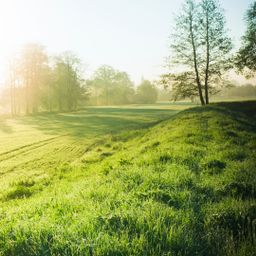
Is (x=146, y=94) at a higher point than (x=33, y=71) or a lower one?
lower

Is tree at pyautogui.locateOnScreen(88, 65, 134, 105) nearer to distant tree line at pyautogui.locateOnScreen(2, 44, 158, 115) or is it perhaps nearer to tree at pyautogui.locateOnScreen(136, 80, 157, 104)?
tree at pyautogui.locateOnScreen(136, 80, 157, 104)

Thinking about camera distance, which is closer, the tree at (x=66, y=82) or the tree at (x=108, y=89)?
the tree at (x=66, y=82)

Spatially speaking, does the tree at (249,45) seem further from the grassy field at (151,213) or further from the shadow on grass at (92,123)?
the grassy field at (151,213)

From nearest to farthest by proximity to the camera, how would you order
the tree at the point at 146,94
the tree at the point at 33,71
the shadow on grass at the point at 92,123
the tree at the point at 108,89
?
the shadow on grass at the point at 92,123, the tree at the point at 33,71, the tree at the point at 108,89, the tree at the point at 146,94

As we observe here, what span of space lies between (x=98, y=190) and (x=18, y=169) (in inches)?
423

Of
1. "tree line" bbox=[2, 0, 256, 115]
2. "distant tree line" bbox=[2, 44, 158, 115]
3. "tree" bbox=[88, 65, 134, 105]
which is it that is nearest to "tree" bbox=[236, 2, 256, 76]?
"tree line" bbox=[2, 0, 256, 115]

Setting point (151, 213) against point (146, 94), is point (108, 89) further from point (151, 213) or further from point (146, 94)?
point (151, 213)

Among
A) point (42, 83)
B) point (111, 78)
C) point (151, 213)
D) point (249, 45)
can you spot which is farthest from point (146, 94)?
point (151, 213)

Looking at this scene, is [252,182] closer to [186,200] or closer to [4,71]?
[186,200]

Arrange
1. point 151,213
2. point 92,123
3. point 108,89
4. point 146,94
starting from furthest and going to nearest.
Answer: point 146,94 → point 108,89 → point 92,123 → point 151,213

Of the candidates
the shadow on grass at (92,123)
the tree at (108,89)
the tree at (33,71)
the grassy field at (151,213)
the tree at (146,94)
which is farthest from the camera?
the tree at (146,94)

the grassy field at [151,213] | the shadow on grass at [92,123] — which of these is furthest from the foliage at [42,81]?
the grassy field at [151,213]

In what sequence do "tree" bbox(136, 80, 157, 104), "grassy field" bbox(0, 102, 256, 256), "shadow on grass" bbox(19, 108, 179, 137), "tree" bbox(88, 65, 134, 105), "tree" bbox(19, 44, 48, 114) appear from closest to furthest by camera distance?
"grassy field" bbox(0, 102, 256, 256)
"shadow on grass" bbox(19, 108, 179, 137)
"tree" bbox(19, 44, 48, 114)
"tree" bbox(88, 65, 134, 105)
"tree" bbox(136, 80, 157, 104)

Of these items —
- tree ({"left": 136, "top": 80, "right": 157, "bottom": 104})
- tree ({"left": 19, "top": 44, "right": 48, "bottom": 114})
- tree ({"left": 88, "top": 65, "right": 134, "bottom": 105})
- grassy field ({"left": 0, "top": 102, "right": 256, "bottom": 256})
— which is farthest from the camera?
tree ({"left": 136, "top": 80, "right": 157, "bottom": 104})
